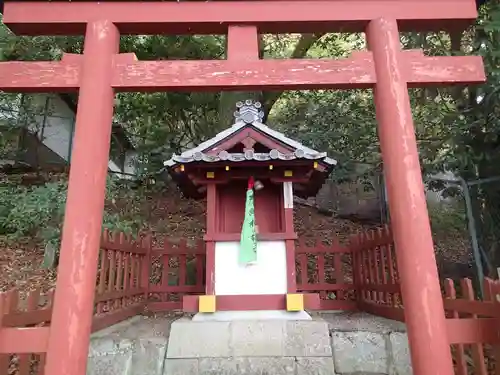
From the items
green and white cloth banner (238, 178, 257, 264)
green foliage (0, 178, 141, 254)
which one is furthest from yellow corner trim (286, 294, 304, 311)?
green foliage (0, 178, 141, 254)

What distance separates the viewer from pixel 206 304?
447cm

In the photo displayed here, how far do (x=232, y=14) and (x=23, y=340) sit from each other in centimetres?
285

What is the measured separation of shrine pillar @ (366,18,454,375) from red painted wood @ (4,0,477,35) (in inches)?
7.9

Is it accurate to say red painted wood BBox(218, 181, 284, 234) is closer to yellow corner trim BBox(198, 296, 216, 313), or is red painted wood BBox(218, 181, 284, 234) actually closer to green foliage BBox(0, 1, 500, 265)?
yellow corner trim BBox(198, 296, 216, 313)

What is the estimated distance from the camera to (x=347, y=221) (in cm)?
1116

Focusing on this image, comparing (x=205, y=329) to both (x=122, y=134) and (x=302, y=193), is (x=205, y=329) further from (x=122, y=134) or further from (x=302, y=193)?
(x=122, y=134)

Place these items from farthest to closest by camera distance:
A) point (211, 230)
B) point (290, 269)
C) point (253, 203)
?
point (253, 203) < point (211, 230) < point (290, 269)

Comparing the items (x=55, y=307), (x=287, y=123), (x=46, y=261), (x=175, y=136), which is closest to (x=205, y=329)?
(x=55, y=307)

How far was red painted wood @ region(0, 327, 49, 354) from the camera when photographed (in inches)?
94.0

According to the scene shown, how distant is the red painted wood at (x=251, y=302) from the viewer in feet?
14.7

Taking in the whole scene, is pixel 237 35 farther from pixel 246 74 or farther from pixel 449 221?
pixel 449 221

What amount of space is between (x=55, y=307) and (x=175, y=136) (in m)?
9.16

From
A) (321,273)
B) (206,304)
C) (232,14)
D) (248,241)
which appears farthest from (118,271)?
(232,14)

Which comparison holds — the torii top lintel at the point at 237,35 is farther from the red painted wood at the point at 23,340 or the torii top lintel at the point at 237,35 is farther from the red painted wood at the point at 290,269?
the red painted wood at the point at 290,269
